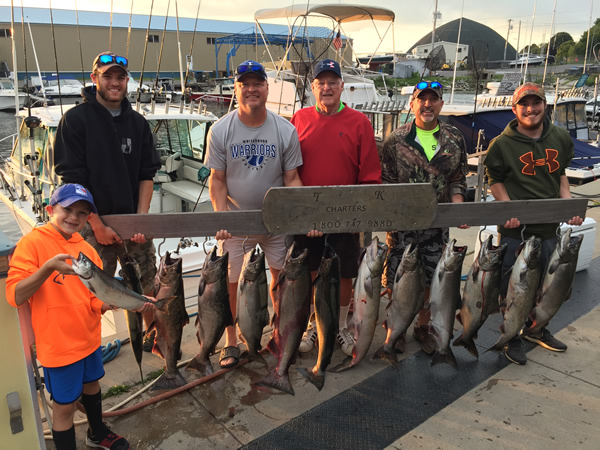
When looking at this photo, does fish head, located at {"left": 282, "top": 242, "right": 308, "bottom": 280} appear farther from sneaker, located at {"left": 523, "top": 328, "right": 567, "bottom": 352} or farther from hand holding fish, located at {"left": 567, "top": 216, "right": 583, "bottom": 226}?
sneaker, located at {"left": 523, "top": 328, "right": 567, "bottom": 352}

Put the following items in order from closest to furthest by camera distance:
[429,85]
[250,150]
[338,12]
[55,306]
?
[55,306]
[250,150]
[429,85]
[338,12]

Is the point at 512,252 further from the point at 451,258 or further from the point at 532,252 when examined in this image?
the point at 451,258

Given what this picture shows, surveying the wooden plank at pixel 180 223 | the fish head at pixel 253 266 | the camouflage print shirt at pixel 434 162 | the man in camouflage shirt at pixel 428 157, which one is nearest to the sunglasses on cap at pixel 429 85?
the man in camouflage shirt at pixel 428 157

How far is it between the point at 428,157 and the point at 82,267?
8.88 ft

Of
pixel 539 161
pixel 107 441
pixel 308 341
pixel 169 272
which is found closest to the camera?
pixel 107 441

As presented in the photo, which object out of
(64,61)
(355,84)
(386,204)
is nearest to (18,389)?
(386,204)

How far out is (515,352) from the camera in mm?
3857

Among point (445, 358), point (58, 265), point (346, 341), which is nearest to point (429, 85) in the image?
point (445, 358)

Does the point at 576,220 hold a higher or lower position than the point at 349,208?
lower

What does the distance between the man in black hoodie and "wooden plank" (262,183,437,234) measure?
2.97 feet

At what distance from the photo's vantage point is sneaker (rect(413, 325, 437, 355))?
396 cm

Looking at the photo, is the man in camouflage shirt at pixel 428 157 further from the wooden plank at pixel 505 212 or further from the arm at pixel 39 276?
the arm at pixel 39 276

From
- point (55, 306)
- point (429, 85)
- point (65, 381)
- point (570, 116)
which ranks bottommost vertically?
point (65, 381)

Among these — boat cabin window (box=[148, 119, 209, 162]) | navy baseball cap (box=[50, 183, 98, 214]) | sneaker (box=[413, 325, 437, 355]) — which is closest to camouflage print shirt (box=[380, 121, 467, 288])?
sneaker (box=[413, 325, 437, 355])
